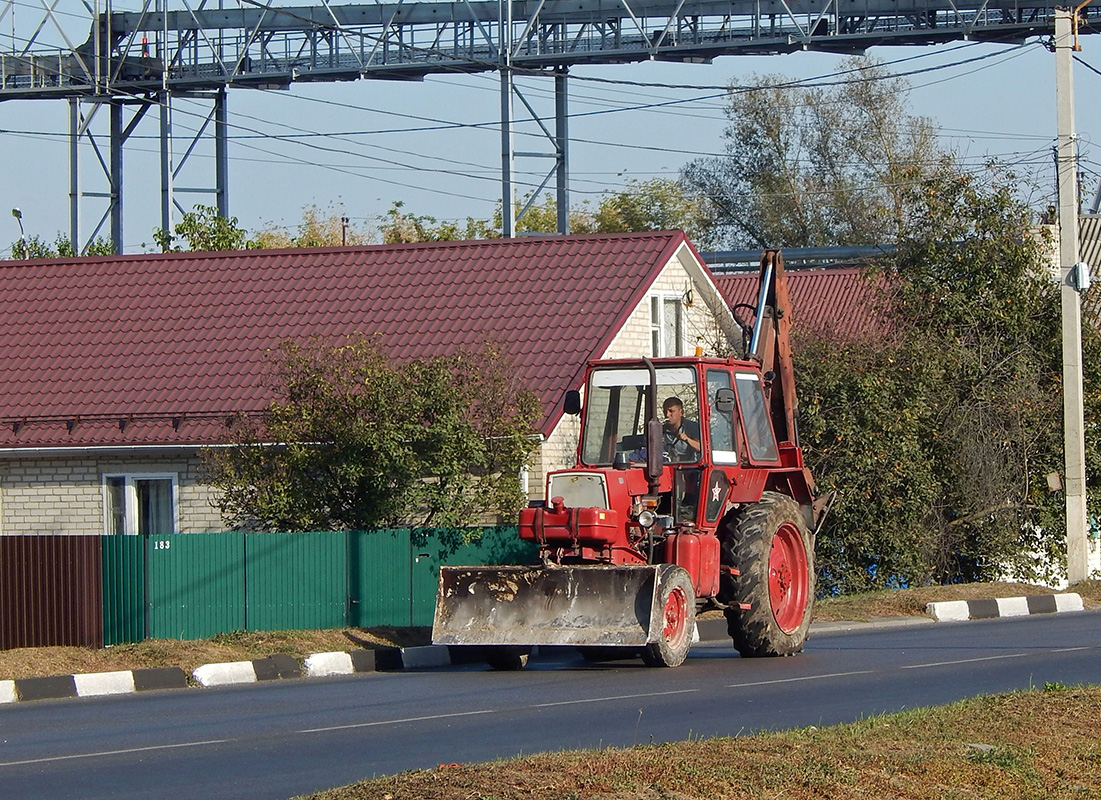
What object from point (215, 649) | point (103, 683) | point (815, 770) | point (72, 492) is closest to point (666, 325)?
point (72, 492)

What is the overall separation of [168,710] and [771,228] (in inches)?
2172

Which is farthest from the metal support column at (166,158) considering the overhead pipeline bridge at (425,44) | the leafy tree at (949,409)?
the leafy tree at (949,409)

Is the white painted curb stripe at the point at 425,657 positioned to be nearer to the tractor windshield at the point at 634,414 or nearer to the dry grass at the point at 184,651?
the dry grass at the point at 184,651

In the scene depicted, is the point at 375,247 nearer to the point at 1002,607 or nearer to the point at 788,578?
the point at 1002,607

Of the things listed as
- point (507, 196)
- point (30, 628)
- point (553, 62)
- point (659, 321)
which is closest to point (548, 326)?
point (659, 321)

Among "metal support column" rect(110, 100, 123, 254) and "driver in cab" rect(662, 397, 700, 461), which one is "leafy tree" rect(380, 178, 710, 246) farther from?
"driver in cab" rect(662, 397, 700, 461)

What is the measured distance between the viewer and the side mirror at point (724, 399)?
1552 centimetres

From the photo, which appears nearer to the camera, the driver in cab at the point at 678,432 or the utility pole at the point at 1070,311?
the driver in cab at the point at 678,432

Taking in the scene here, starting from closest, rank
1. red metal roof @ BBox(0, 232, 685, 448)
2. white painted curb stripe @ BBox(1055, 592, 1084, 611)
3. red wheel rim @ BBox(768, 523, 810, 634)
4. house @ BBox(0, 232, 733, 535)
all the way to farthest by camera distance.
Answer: red wheel rim @ BBox(768, 523, 810, 634)
white painted curb stripe @ BBox(1055, 592, 1084, 611)
house @ BBox(0, 232, 733, 535)
red metal roof @ BBox(0, 232, 685, 448)

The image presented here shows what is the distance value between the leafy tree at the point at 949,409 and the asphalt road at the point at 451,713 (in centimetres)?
737

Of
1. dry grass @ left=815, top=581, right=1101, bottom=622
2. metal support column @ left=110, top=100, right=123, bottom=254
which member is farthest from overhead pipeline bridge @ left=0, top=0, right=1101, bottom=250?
dry grass @ left=815, top=581, right=1101, bottom=622

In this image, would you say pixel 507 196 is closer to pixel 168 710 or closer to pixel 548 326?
pixel 548 326

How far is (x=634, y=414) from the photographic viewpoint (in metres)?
16.3

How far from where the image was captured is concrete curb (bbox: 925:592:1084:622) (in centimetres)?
2112
